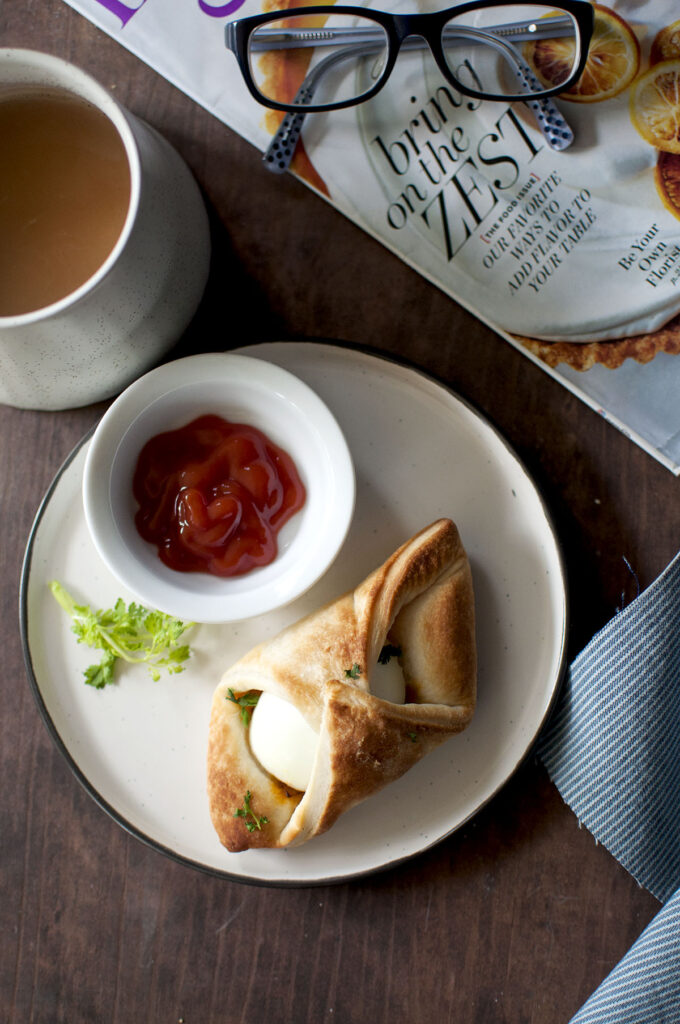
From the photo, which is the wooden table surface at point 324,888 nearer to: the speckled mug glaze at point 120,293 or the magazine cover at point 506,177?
the magazine cover at point 506,177

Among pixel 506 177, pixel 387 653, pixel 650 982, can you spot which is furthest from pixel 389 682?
pixel 506 177

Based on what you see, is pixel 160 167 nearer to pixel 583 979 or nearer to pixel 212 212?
pixel 212 212

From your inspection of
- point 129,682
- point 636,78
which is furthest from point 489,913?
point 636,78

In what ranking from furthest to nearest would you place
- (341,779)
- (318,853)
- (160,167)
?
(318,853) → (341,779) → (160,167)

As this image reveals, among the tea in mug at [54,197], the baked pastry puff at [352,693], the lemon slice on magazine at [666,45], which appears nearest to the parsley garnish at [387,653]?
the baked pastry puff at [352,693]

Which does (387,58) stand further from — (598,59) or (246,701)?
(246,701)

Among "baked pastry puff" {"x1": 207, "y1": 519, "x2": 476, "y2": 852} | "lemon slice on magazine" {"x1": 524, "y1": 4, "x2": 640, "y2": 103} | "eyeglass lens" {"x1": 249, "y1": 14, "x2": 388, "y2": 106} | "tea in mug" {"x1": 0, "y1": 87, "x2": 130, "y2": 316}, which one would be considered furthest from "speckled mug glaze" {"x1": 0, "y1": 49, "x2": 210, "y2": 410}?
"lemon slice on magazine" {"x1": 524, "y1": 4, "x2": 640, "y2": 103}
